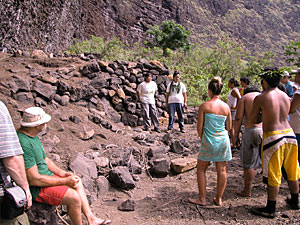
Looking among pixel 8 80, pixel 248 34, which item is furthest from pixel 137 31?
pixel 8 80

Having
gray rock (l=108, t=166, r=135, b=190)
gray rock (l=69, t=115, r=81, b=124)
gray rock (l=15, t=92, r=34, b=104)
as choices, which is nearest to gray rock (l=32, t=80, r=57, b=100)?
gray rock (l=15, t=92, r=34, b=104)

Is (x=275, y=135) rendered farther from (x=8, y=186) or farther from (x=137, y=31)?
(x=137, y=31)

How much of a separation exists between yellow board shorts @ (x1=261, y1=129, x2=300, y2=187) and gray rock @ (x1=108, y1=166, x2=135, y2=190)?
6.62 feet

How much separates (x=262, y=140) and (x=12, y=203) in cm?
275

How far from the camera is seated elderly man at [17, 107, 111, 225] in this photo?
239cm

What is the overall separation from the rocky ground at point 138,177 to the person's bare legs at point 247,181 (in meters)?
0.09

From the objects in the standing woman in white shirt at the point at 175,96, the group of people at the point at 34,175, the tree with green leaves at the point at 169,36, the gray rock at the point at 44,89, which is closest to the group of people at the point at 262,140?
the group of people at the point at 34,175

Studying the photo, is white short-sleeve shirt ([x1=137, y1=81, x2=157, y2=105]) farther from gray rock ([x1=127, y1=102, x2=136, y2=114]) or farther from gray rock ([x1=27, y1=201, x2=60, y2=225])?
gray rock ([x1=27, y1=201, x2=60, y2=225])

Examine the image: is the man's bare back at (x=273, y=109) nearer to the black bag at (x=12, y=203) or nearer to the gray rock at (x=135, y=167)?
the gray rock at (x=135, y=167)

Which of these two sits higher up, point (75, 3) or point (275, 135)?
point (75, 3)

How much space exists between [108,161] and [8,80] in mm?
2825

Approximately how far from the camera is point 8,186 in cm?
203

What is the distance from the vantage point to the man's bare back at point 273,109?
9.96 feet

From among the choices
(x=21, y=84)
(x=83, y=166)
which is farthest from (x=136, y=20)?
(x=83, y=166)
